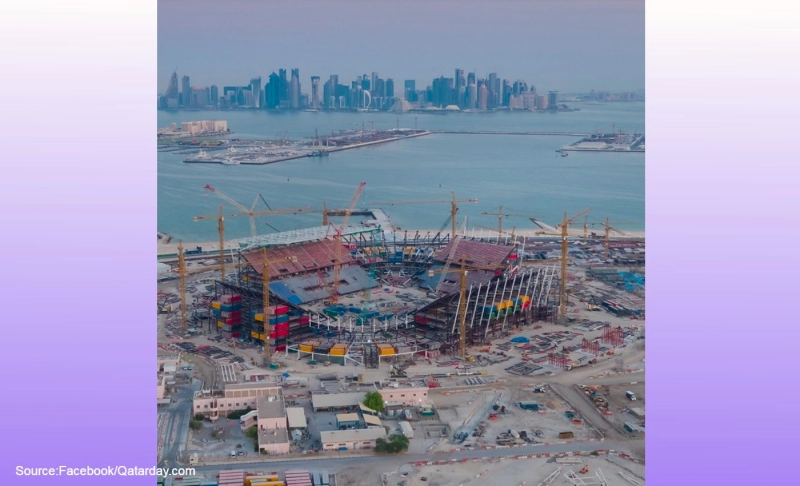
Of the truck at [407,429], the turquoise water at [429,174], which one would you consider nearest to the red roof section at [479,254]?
the truck at [407,429]

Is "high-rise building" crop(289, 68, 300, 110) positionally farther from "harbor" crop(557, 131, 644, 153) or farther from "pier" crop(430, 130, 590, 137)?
"harbor" crop(557, 131, 644, 153)

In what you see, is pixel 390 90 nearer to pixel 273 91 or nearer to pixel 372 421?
pixel 273 91

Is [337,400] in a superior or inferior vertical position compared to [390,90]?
inferior

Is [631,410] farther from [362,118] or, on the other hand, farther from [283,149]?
[362,118]

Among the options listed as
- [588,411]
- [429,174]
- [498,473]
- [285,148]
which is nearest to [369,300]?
[588,411]

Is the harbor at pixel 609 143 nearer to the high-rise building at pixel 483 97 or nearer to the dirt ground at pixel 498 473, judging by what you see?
the high-rise building at pixel 483 97

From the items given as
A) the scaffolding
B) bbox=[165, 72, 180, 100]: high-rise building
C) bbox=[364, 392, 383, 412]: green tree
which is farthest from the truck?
bbox=[165, 72, 180, 100]: high-rise building
